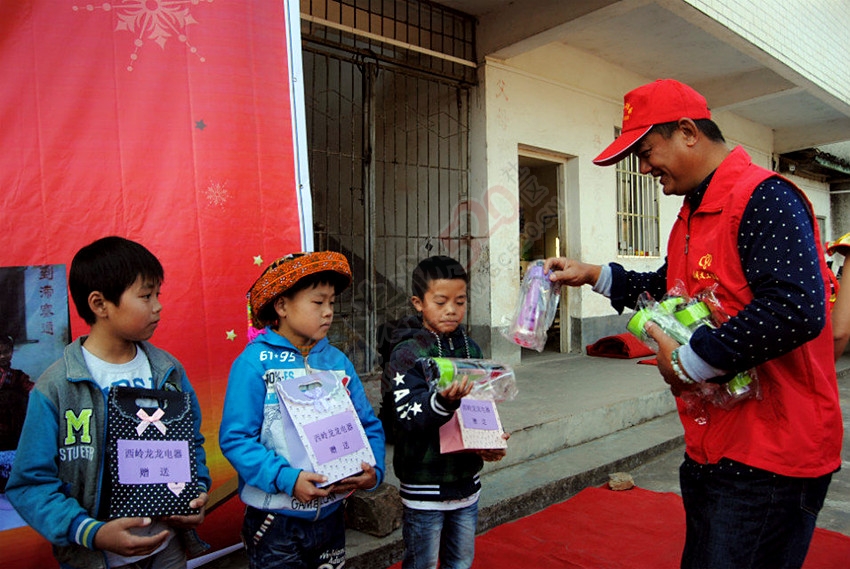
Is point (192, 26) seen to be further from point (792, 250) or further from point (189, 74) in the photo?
point (792, 250)

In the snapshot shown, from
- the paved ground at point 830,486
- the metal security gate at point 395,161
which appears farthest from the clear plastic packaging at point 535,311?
the metal security gate at point 395,161

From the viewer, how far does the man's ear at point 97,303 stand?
163 cm

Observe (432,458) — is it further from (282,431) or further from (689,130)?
(689,130)

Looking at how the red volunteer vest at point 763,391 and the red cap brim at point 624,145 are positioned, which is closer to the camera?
the red volunteer vest at point 763,391

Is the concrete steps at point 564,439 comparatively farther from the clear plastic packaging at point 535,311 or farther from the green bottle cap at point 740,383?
the green bottle cap at point 740,383

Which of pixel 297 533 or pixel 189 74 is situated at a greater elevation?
pixel 189 74

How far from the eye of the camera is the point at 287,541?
1.75 meters

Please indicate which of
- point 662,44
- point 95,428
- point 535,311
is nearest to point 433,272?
point 535,311

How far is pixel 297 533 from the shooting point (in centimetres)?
176

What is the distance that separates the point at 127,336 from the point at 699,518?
1671mm

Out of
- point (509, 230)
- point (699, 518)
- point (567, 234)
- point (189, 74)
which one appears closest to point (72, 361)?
point (189, 74)

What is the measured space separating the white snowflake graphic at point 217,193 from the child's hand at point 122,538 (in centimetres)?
136

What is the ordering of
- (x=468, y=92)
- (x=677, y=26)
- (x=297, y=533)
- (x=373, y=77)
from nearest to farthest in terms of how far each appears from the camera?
(x=297, y=533), (x=373, y=77), (x=468, y=92), (x=677, y=26)

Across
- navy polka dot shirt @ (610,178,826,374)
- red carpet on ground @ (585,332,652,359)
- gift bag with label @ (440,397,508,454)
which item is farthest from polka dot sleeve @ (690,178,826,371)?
red carpet on ground @ (585,332,652,359)
